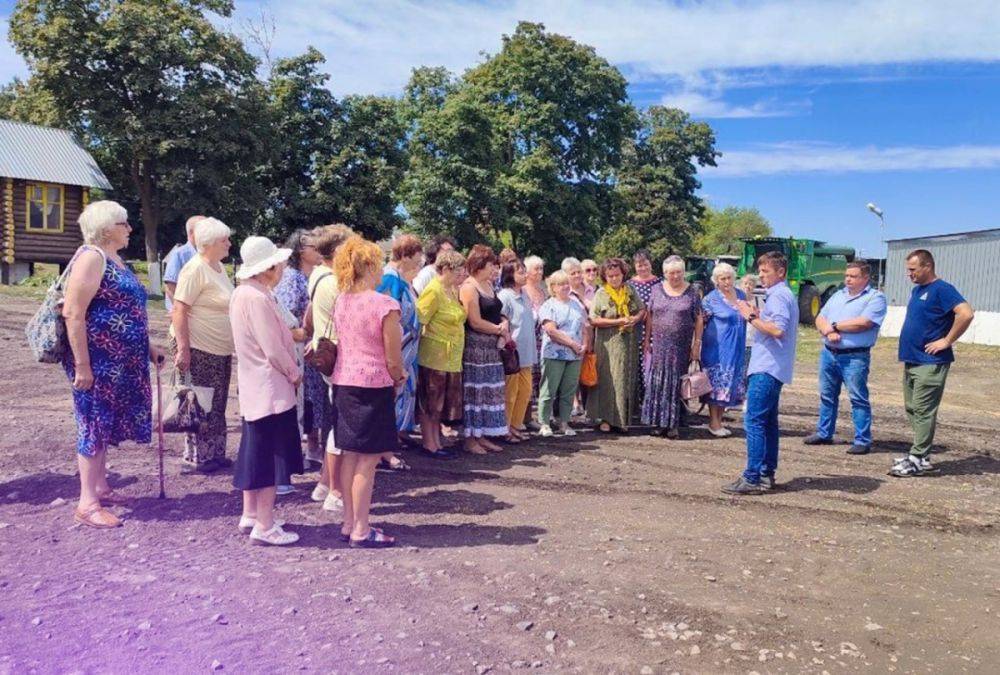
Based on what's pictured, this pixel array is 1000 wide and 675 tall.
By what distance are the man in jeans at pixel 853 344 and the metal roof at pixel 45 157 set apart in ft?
83.2

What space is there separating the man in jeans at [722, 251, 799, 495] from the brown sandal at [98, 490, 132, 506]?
4203mm

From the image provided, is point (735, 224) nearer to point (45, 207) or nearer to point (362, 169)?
point (362, 169)

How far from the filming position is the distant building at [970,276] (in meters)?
22.0

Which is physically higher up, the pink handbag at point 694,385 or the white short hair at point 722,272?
the white short hair at point 722,272

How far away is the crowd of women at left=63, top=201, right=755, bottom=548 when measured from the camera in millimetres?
4516

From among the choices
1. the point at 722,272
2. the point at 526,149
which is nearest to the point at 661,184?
the point at 526,149

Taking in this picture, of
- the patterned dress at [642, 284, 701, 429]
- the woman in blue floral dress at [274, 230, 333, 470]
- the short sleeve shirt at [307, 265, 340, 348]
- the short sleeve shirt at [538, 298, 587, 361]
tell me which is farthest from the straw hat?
the patterned dress at [642, 284, 701, 429]

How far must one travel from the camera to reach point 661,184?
46.3 meters

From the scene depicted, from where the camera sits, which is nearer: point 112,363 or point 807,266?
point 112,363

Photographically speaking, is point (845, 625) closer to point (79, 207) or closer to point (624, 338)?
point (624, 338)

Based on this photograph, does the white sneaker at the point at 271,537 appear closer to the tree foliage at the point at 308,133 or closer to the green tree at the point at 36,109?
the tree foliage at the point at 308,133

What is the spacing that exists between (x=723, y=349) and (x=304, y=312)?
14.2ft

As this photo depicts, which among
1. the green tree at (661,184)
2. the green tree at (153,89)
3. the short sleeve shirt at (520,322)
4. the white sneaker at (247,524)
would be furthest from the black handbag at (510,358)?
the green tree at (661,184)

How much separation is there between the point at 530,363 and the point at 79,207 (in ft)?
81.5
